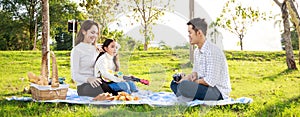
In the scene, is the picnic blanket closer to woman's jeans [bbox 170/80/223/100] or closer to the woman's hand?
woman's jeans [bbox 170/80/223/100]

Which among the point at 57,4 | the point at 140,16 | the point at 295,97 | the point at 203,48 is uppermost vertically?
the point at 57,4

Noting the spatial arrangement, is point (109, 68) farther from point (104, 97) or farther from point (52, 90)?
point (52, 90)

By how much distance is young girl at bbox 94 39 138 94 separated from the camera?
4.62 m

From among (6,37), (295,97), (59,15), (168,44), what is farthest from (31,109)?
(6,37)

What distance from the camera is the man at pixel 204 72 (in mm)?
4082

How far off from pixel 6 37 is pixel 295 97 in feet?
60.4

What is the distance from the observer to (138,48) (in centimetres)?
375

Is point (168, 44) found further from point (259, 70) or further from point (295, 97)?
point (259, 70)

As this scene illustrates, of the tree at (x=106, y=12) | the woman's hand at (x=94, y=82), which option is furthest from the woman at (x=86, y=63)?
the tree at (x=106, y=12)

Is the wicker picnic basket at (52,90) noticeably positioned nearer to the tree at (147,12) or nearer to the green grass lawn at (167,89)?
the green grass lawn at (167,89)

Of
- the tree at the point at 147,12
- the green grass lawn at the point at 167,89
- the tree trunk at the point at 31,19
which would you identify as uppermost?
the tree trunk at the point at 31,19

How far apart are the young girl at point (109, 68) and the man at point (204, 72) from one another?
2.25 ft

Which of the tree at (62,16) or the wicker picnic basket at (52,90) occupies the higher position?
the tree at (62,16)

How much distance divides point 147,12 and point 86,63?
40.6 inches
